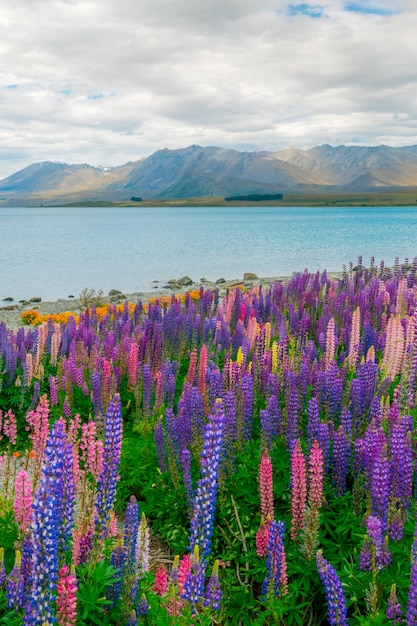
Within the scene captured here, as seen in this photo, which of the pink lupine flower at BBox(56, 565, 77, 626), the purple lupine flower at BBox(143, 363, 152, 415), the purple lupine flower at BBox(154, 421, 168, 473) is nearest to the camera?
the pink lupine flower at BBox(56, 565, 77, 626)

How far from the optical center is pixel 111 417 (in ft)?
14.1

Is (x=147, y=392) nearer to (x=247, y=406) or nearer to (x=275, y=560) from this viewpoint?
(x=247, y=406)

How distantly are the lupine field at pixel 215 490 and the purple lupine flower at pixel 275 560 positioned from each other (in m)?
0.02

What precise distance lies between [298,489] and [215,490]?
1039 mm

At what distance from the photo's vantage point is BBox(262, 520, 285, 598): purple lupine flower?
12.8 feet

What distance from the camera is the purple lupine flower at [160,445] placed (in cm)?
659

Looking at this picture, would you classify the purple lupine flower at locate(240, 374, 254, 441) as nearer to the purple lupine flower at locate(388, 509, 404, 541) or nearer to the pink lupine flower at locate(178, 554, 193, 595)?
the purple lupine flower at locate(388, 509, 404, 541)

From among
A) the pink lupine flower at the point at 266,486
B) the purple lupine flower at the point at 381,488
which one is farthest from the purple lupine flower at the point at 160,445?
the purple lupine flower at the point at 381,488

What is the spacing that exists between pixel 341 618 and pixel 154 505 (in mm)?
3241

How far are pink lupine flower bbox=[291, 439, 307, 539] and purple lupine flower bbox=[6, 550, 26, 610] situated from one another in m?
2.18

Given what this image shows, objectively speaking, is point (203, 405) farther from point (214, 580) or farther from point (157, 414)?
point (214, 580)

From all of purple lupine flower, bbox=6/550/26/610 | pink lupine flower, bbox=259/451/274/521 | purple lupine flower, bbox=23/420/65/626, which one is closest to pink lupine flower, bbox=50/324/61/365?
pink lupine flower, bbox=259/451/274/521

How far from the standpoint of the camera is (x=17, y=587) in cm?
333

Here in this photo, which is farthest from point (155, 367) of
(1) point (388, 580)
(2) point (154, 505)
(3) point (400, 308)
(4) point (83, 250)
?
(4) point (83, 250)
